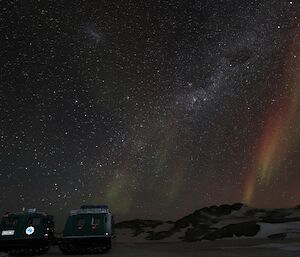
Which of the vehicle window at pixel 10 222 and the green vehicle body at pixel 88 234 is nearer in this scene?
the green vehicle body at pixel 88 234

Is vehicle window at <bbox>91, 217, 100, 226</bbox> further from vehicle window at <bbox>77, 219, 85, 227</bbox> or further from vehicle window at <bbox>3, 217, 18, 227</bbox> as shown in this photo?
vehicle window at <bbox>3, 217, 18, 227</bbox>

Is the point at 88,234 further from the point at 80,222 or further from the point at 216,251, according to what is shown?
the point at 216,251

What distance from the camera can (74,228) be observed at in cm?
2609

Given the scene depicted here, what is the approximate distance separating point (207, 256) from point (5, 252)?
13.0m

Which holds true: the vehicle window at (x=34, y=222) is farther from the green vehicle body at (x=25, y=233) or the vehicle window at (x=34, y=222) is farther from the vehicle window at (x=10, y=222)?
the vehicle window at (x=10, y=222)

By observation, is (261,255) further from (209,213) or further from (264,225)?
(209,213)

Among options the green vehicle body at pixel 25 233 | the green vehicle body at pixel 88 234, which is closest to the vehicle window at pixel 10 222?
the green vehicle body at pixel 25 233

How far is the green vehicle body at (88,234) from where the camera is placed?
25391mm

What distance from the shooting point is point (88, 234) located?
1000 inches

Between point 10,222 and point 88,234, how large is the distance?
5.51 metres

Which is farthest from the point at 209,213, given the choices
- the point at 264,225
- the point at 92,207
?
the point at 92,207

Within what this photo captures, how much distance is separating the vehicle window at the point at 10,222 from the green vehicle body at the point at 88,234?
3405 millimetres

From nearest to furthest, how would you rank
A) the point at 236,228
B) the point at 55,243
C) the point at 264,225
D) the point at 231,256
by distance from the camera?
the point at 231,256
the point at 55,243
the point at 236,228
the point at 264,225

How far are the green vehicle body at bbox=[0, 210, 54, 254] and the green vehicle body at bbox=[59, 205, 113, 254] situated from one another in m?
1.64
